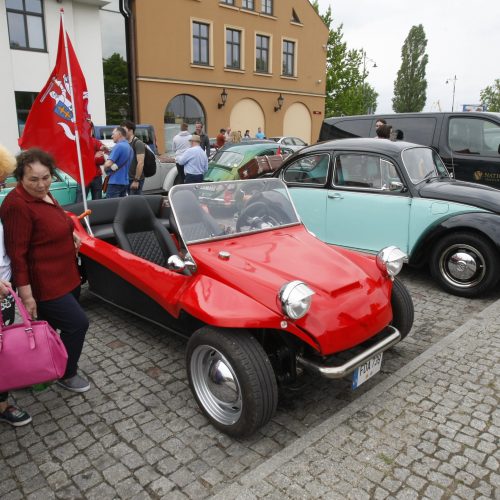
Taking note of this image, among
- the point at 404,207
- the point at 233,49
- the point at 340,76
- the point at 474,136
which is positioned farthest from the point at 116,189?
the point at 340,76

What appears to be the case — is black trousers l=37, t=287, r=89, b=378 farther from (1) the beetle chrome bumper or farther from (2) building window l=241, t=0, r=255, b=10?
(2) building window l=241, t=0, r=255, b=10

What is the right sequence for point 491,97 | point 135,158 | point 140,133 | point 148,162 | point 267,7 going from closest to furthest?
point 135,158 → point 148,162 → point 140,133 → point 267,7 → point 491,97

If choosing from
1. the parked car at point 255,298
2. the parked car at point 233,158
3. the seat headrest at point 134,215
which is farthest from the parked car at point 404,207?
the parked car at point 233,158

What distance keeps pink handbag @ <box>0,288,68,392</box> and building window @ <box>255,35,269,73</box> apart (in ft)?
91.1

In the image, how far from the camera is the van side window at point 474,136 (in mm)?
7547

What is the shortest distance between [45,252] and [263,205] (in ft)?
6.05

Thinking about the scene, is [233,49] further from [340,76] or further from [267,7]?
[340,76]

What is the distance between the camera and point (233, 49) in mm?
26625

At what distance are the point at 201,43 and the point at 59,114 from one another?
22.2 metres

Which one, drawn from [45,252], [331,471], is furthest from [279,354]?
[45,252]

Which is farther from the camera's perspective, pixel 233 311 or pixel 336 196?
pixel 336 196

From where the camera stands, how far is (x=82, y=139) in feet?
17.8

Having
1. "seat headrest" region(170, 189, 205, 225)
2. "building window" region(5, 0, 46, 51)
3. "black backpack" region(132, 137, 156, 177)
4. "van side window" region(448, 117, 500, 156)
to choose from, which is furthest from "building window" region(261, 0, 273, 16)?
"seat headrest" region(170, 189, 205, 225)

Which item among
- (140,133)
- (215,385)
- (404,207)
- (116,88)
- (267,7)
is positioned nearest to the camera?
(215,385)
